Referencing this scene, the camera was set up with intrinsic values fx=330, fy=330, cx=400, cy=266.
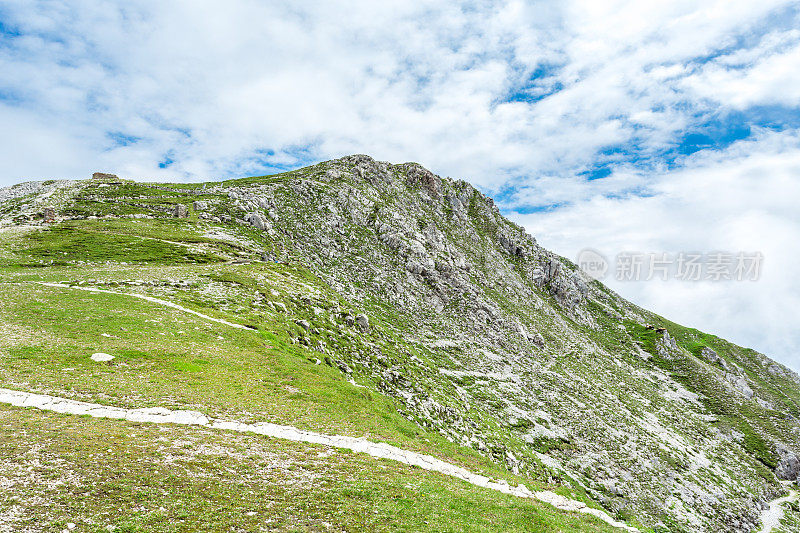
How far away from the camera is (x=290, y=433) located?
23500mm

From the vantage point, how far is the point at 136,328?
35.0 metres

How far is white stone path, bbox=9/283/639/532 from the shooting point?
20.9 meters

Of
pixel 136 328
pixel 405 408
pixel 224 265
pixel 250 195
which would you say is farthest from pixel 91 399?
pixel 250 195

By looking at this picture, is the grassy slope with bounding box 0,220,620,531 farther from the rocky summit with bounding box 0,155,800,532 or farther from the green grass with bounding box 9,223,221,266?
the green grass with bounding box 9,223,221,266

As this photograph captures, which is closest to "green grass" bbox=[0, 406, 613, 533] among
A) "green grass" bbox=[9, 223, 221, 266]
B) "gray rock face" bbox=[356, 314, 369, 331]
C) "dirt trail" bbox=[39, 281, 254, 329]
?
"dirt trail" bbox=[39, 281, 254, 329]

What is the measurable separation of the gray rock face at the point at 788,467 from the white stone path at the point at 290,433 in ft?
302

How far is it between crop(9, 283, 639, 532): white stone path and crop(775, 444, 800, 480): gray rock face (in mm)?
92067

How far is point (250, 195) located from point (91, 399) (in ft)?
332

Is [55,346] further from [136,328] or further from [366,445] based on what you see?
[366,445]

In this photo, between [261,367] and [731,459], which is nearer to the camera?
[261,367]

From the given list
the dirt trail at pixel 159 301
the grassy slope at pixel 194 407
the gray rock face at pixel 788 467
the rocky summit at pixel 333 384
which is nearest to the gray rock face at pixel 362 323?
the rocky summit at pixel 333 384

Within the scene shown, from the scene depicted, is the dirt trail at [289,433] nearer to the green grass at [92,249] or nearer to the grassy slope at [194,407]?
the grassy slope at [194,407]

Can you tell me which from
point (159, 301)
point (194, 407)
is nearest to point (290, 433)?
point (194, 407)

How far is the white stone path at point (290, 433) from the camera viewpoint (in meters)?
20.9
